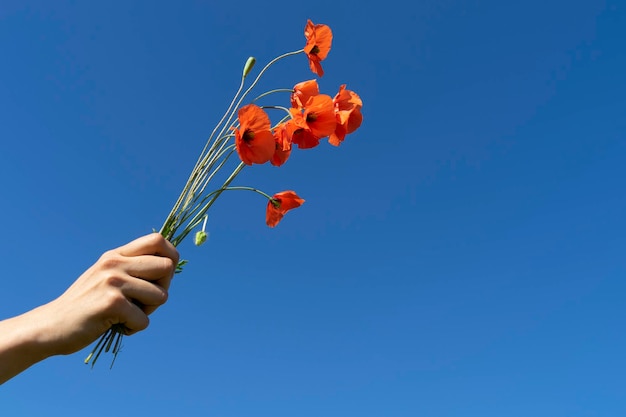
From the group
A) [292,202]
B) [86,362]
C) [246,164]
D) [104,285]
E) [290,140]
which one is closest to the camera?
[104,285]

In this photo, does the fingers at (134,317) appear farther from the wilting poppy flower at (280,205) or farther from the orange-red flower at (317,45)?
the orange-red flower at (317,45)

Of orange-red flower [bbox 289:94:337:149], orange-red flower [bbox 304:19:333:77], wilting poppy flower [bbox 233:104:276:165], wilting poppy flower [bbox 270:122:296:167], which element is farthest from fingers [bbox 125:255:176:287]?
orange-red flower [bbox 304:19:333:77]

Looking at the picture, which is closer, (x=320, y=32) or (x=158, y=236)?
(x=158, y=236)

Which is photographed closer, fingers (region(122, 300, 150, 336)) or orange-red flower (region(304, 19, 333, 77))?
fingers (region(122, 300, 150, 336))

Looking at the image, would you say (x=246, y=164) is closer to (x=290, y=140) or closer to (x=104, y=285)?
(x=290, y=140)

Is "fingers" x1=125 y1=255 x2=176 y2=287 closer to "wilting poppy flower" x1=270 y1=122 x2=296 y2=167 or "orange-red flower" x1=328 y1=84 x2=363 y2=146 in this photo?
"wilting poppy flower" x1=270 y1=122 x2=296 y2=167

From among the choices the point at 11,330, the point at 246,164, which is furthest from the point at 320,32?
the point at 11,330

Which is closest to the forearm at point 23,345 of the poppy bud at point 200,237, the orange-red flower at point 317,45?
the poppy bud at point 200,237

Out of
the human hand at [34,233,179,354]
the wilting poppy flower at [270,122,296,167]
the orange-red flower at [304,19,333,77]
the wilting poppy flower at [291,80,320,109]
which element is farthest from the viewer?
the orange-red flower at [304,19,333,77]
